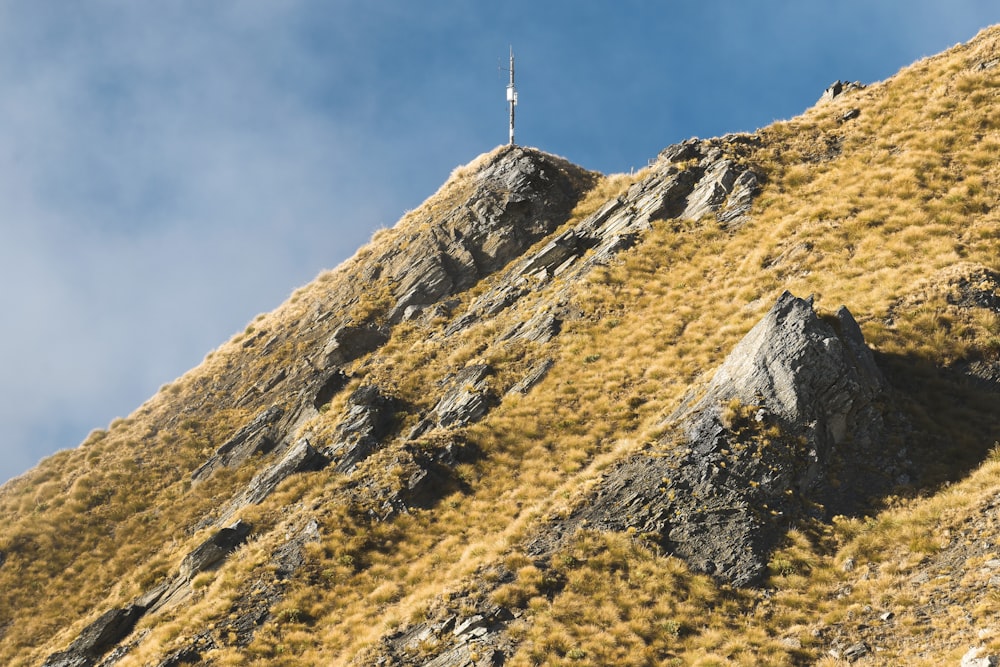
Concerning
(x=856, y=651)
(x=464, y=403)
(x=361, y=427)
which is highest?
(x=361, y=427)

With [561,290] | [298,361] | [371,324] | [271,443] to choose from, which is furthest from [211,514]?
[561,290]

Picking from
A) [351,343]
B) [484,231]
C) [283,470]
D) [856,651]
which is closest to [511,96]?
[484,231]

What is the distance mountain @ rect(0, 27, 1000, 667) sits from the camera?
630 inches

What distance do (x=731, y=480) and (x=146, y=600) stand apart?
21.8 meters

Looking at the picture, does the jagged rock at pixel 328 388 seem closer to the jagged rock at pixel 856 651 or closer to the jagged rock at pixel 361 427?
the jagged rock at pixel 361 427

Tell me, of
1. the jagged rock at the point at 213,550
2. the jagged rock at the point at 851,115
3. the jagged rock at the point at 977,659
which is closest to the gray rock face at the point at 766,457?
the jagged rock at the point at 977,659

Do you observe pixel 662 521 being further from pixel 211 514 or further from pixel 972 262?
pixel 211 514

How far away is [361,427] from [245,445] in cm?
829

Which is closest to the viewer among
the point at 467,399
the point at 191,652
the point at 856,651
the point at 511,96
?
the point at 856,651

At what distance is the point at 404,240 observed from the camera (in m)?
45.5

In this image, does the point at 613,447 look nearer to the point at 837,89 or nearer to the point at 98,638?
the point at 98,638

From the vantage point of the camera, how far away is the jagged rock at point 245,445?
32.3 m

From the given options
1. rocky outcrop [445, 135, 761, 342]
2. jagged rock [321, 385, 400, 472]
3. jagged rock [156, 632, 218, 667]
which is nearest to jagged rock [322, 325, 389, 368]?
rocky outcrop [445, 135, 761, 342]

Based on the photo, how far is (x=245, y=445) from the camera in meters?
33.1
